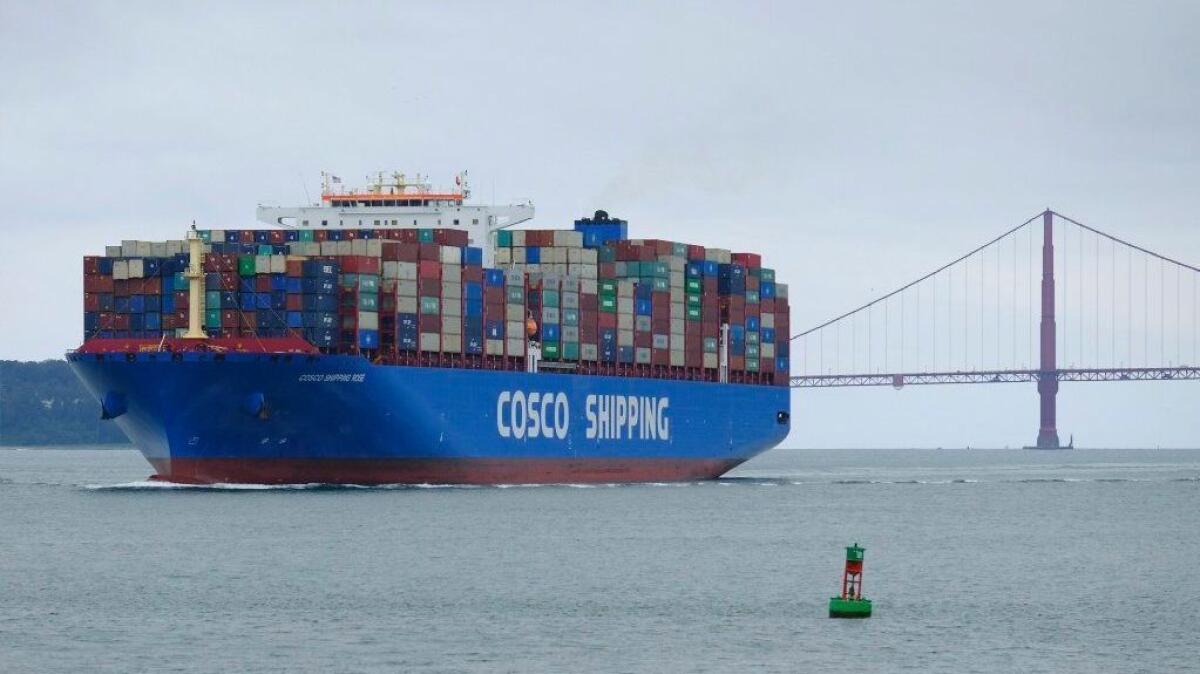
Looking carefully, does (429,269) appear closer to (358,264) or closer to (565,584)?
(358,264)

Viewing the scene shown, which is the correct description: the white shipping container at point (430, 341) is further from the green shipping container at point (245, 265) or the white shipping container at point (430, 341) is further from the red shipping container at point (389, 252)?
the green shipping container at point (245, 265)

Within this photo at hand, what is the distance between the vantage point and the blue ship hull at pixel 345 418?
61.9m

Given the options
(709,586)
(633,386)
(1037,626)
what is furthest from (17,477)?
(1037,626)

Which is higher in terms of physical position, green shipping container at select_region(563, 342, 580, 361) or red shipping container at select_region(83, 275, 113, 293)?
red shipping container at select_region(83, 275, 113, 293)

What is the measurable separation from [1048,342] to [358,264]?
10556cm

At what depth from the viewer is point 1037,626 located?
36.2 m

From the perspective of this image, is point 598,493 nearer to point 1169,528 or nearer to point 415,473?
point 415,473

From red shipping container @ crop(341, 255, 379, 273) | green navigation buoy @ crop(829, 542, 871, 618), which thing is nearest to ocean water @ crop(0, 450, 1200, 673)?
green navigation buoy @ crop(829, 542, 871, 618)

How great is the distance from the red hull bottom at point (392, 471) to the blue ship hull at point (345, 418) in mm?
44

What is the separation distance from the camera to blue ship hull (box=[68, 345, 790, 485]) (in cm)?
6188

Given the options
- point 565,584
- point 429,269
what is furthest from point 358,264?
point 565,584

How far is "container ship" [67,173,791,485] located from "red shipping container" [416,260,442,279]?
2.7 inches

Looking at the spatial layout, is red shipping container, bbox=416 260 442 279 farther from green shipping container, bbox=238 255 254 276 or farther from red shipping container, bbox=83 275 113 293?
red shipping container, bbox=83 275 113 293

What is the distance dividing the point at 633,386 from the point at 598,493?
6157 mm
